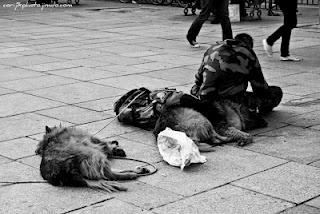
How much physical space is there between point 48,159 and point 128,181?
2.07ft

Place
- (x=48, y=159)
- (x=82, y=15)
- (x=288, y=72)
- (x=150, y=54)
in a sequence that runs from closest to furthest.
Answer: (x=48, y=159), (x=288, y=72), (x=150, y=54), (x=82, y=15)

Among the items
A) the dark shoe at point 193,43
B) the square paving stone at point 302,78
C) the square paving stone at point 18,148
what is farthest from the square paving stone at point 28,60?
the square paving stone at point 18,148

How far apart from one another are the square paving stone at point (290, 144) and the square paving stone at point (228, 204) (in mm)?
955

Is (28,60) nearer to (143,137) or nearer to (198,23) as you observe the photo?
(198,23)

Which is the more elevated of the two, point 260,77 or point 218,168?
point 260,77

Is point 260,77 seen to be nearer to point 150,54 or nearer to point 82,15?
point 150,54

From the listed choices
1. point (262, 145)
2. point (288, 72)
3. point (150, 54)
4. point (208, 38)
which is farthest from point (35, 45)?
point (262, 145)

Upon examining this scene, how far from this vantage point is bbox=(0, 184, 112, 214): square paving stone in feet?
15.4

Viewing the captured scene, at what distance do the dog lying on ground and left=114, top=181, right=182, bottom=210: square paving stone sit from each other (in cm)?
99

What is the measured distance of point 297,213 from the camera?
452 cm

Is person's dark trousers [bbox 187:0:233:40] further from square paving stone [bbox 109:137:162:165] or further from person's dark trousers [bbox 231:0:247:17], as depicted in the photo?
square paving stone [bbox 109:137:162:165]

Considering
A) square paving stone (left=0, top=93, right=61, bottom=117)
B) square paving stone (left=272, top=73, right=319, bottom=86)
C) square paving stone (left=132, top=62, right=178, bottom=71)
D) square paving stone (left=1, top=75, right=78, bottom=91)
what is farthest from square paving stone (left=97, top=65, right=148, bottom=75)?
square paving stone (left=272, top=73, right=319, bottom=86)

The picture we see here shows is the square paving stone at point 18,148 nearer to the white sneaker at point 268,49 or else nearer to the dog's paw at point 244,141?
the dog's paw at point 244,141

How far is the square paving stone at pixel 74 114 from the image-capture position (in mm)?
7039
